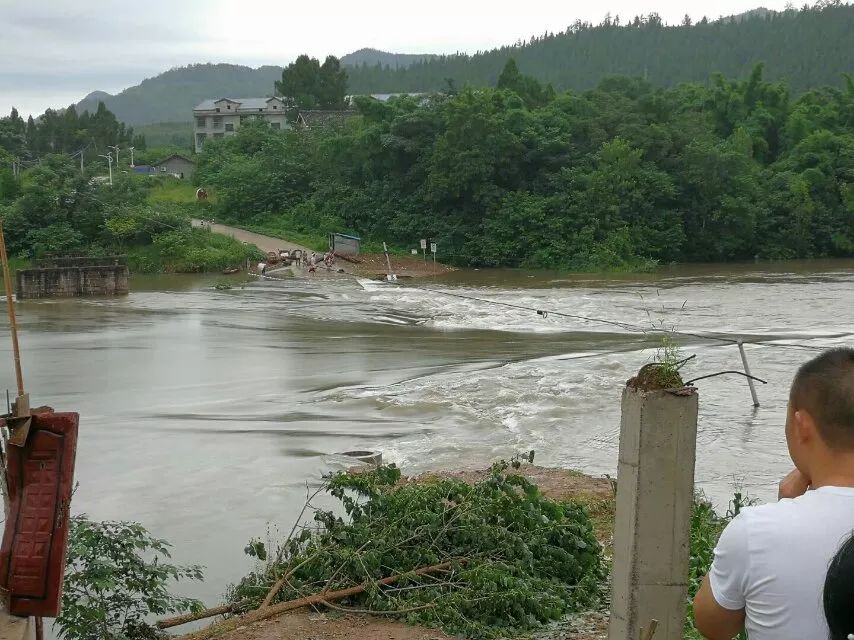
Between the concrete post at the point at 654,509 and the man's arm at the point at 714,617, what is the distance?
1.26 meters

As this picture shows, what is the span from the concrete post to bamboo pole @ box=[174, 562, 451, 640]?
243 cm

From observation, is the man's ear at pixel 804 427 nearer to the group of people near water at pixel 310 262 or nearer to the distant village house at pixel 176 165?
the group of people near water at pixel 310 262

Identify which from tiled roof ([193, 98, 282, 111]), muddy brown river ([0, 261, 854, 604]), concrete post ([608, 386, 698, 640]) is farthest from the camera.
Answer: tiled roof ([193, 98, 282, 111])

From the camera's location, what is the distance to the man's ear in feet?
8.34

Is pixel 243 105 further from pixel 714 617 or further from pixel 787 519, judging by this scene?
pixel 787 519

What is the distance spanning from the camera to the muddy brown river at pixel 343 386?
10.9 m

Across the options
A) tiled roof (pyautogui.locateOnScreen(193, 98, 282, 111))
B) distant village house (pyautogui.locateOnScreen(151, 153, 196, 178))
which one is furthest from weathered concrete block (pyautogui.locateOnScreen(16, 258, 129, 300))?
tiled roof (pyautogui.locateOnScreen(193, 98, 282, 111))

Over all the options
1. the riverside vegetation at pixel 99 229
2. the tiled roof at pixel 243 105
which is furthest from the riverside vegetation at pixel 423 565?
the tiled roof at pixel 243 105

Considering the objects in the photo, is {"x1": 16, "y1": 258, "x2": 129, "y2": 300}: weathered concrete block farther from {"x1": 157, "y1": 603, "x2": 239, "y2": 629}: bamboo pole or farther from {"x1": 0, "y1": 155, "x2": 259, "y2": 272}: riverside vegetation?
{"x1": 157, "y1": 603, "x2": 239, "y2": 629}: bamboo pole

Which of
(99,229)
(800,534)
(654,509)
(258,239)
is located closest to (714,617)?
(800,534)

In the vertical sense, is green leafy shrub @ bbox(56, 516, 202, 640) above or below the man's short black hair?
below

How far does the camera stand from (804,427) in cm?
255

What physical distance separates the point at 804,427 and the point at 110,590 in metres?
5.29

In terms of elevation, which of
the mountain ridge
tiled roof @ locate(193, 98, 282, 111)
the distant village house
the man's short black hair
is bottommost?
the man's short black hair
